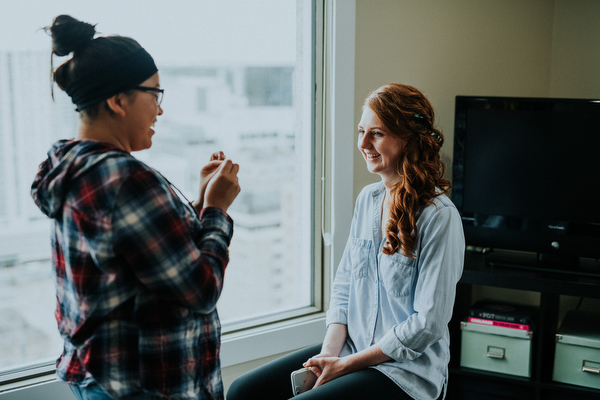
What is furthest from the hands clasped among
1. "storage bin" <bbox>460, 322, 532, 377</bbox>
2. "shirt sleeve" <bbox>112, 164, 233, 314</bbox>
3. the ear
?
"storage bin" <bbox>460, 322, 532, 377</bbox>

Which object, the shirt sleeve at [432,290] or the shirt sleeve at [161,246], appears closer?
the shirt sleeve at [161,246]

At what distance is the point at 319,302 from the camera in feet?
7.54

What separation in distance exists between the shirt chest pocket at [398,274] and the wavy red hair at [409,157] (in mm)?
19

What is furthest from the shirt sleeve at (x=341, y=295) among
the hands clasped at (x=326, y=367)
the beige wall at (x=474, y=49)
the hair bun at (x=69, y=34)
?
the hair bun at (x=69, y=34)

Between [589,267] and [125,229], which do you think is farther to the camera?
[589,267]

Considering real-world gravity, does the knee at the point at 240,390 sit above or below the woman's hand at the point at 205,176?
below

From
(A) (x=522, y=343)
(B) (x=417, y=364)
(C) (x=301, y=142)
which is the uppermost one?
(C) (x=301, y=142)

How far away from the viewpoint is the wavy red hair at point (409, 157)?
1.42 m

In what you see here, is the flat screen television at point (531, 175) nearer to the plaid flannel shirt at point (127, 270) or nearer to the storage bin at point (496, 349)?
the storage bin at point (496, 349)

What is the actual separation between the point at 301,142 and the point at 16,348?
3.98 ft

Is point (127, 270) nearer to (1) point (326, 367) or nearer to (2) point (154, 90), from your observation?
(2) point (154, 90)

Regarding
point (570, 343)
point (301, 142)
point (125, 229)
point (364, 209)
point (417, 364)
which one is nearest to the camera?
point (125, 229)

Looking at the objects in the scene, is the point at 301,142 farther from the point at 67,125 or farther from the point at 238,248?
the point at 67,125

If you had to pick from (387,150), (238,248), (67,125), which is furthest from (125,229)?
(238,248)
